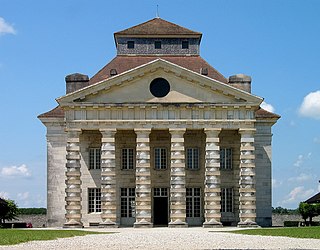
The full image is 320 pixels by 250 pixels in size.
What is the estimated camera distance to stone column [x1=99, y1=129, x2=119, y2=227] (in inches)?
2045

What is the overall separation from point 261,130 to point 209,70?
6623 millimetres

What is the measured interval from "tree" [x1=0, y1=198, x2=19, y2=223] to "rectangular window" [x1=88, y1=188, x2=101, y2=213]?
20.6 ft

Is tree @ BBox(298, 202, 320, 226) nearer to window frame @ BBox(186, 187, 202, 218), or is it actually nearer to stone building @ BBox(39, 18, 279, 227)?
stone building @ BBox(39, 18, 279, 227)

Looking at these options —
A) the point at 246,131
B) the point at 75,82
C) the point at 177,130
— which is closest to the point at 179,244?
the point at 177,130

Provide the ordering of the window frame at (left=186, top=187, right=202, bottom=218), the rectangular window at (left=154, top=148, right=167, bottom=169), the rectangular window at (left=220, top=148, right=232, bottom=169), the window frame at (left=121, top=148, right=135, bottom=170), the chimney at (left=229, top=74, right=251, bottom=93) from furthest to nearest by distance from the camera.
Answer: the rectangular window at (left=220, top=148, right=232, bottom=169), the rectangular window at (left=154, top=148, right=167, bottom=169), the window frame at (left=121, top=148, right=135, bottom=170), the window frame at (left=186, top=187, right=202, bottom=218), the chimney at (left=229, top=74, right=251, bottom=93)

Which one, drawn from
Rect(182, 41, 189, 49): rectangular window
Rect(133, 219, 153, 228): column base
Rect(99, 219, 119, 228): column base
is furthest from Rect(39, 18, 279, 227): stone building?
Rect(182, 41, 189, 49): rectangular window

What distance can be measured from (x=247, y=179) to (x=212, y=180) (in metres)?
2.55

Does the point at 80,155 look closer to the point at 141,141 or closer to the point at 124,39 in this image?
the point at 141,141

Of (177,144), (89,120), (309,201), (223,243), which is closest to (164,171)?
(177,144)

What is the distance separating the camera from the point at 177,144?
5256 cm

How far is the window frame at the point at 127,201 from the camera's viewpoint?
55.3 m

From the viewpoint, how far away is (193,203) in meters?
55.5

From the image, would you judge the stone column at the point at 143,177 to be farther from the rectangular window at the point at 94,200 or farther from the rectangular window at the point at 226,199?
the rectangular window at the point at 226,199

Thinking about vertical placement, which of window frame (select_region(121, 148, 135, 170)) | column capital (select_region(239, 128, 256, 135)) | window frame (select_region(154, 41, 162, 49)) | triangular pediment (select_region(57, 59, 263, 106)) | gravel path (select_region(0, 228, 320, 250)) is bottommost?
gravel path (select_region(0, 228, 320, 250))
